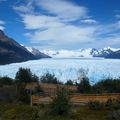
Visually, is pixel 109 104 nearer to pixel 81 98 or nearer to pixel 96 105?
pixel 96 105

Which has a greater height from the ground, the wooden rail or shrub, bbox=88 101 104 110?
the wooden rail

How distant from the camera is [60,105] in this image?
19.3 m

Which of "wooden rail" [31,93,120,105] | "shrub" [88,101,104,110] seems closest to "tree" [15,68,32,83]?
"wooden rail" [31,93,120,105]

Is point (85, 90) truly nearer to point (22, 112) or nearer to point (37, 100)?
point (37, 100)

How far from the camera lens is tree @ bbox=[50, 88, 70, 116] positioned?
760 inches

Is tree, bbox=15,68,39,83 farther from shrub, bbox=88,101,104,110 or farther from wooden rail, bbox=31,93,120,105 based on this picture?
shrub, bbox=88,101,104,110

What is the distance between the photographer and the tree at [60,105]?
19297mm

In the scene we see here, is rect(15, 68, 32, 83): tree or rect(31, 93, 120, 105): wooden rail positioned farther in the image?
rect(15, 68, 32, 83): tree

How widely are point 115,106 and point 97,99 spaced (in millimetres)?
5948

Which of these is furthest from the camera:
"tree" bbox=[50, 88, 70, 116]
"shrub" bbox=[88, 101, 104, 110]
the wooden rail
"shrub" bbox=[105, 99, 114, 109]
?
the wooden rail

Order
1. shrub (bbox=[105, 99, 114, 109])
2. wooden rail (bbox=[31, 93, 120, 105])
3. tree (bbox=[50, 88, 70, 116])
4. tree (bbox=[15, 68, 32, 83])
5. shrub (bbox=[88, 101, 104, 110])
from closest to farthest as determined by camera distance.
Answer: tree (bbox=[50, 88, 70, 116]) → shrub (bbox=[105, 99, 114, 109]) → shrub (bbox=[88, 101, 104, 110]) → wooden rail (bbox=[31, 93, 120, 105]) → tree (bbox=[15, 68, 32, 83])

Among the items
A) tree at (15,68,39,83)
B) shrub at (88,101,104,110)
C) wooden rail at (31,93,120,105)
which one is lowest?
shrub at (88,101,104,110)

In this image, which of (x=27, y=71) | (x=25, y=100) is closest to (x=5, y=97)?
(x=25, y=100)

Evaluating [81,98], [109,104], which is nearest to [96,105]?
[109,104]
